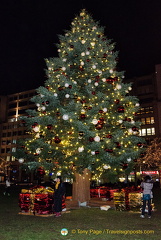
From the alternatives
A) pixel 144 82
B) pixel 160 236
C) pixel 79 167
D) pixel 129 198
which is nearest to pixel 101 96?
pixel 79 167

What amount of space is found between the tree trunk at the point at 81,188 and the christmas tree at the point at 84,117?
0.60m

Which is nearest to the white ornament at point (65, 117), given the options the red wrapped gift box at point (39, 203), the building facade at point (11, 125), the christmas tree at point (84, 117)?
the christmas tree at point (84, 117)

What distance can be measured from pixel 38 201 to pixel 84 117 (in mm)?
4718

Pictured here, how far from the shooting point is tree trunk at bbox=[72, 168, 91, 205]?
1384 centimetres

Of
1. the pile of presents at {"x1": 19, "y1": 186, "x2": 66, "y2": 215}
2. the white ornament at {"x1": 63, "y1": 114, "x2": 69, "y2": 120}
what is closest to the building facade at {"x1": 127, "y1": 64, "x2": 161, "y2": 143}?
the white ornament at {"x1": 63, "y1": 114, "x2": 69, "y2": 120}

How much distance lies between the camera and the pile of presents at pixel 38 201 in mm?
11151

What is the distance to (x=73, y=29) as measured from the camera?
57.4 feet

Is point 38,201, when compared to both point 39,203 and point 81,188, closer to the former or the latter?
point 39,203

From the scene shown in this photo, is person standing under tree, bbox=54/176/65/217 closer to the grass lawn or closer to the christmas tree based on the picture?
the grass lawn

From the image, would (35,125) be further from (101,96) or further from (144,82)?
(144,82)

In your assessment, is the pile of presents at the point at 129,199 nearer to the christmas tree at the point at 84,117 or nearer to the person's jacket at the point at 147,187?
the christmas tree at the point at 84,117

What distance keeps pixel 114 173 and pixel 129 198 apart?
162cm

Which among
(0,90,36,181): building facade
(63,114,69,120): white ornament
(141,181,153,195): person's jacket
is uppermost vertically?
(0,90,36,181): building facade

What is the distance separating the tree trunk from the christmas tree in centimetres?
60
